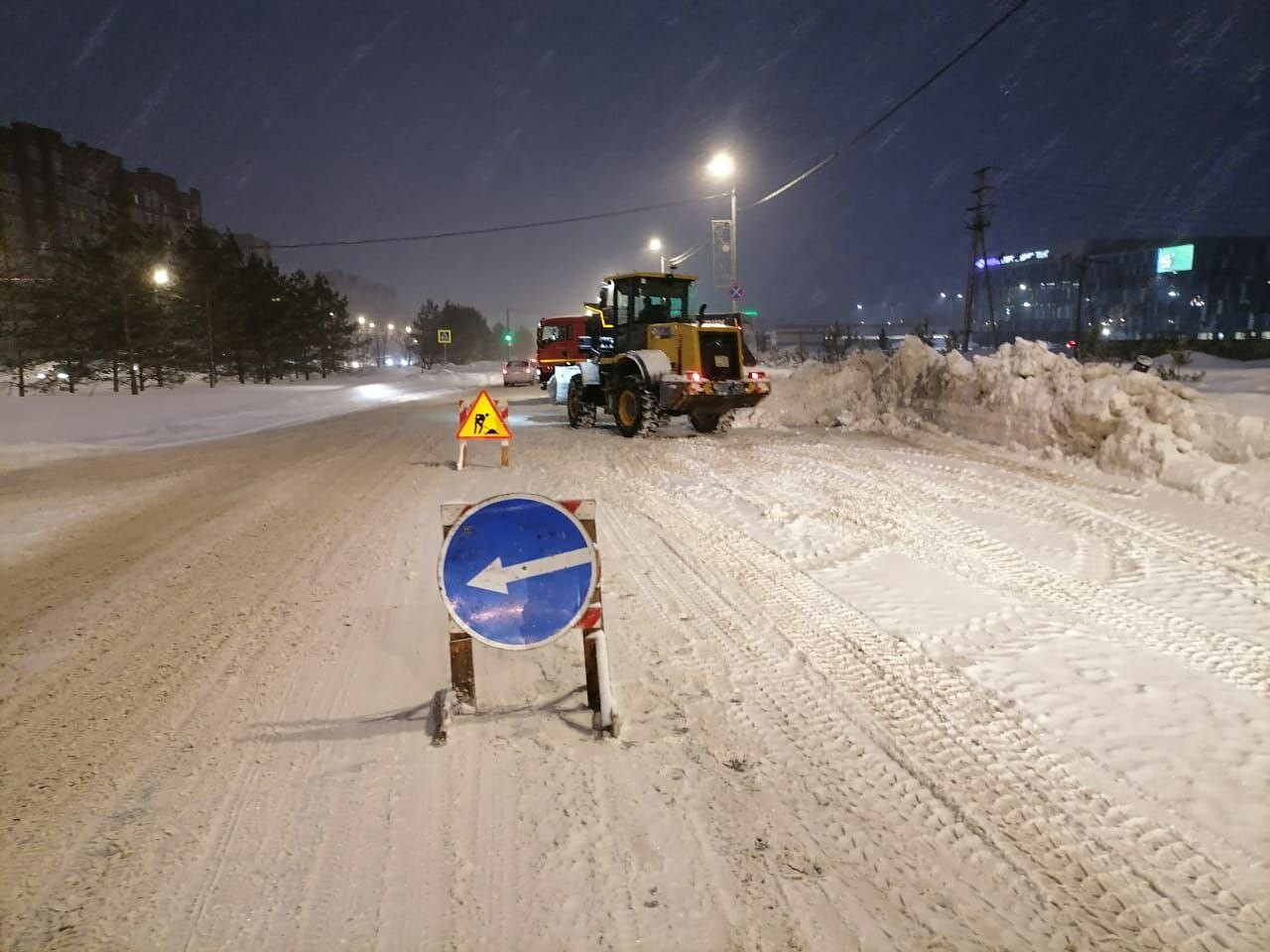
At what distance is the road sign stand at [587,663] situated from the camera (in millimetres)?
3547

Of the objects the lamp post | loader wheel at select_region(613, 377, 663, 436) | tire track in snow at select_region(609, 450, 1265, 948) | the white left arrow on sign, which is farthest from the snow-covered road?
the lamp post

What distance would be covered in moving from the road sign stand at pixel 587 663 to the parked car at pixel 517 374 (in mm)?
40977

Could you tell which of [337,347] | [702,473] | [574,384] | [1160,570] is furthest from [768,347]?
[1160,570]

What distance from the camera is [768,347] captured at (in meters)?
58.0

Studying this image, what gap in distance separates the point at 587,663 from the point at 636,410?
11447 mm

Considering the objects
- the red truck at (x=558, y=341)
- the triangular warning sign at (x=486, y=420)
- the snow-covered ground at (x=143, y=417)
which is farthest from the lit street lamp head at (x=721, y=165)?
Answer: the triangular warning sign at (x=486, y=420)

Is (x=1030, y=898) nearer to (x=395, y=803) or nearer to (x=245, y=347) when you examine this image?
(x=395, y=803)

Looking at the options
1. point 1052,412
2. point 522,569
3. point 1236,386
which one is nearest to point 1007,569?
point 522,569

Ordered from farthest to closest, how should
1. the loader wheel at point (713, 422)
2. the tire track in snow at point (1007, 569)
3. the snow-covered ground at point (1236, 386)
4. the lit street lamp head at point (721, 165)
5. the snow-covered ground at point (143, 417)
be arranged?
the lit street lamp head at point (721, 165) < the snow-covered ground at point (143, 417) < the loader wheel at point (713, 422) < the snow-covered ground at point (1236, 386) < the tire track in snow at point (1007, 569)

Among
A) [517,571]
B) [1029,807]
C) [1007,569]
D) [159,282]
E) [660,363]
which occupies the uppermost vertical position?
[159,282]

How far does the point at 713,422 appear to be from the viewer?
15750 millimetres

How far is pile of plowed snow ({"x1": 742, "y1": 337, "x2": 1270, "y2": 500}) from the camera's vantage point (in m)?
9.15

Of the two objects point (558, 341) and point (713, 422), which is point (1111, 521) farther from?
point (558, 341)

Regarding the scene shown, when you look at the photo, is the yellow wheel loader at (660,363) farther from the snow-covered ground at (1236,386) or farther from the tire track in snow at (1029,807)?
the tire track in snow at (1029,807)
